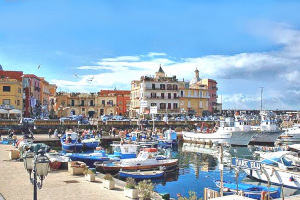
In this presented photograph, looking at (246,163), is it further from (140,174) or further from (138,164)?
(138,164)

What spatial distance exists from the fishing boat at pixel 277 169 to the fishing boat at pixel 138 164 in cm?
665

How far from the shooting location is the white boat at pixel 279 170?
25297 mm

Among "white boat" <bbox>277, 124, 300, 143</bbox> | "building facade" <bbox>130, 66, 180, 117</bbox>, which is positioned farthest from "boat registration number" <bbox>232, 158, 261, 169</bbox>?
"building facade" <bbox>130, 66, 180, 117</bbox>

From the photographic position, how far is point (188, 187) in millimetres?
26734

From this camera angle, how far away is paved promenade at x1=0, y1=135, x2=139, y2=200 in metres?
17.4

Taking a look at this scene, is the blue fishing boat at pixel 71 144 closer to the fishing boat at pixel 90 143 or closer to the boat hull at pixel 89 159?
the fishing boat at pixel 90 143

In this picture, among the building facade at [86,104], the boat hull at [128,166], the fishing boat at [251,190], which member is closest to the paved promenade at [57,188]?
the boat hull at [128,166]

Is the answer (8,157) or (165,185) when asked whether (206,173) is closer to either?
(165,185)

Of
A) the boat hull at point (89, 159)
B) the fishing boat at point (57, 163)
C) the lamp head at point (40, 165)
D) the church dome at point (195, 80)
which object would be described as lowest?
the boat hull at point (89, 159)

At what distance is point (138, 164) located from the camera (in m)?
30.6

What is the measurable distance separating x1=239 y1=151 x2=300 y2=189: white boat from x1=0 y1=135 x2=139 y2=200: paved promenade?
1174 cm

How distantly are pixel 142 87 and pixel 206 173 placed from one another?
6004 cm

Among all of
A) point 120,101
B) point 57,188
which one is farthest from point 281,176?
point 120,101

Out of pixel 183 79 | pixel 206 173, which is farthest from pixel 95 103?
pixel 206 173
